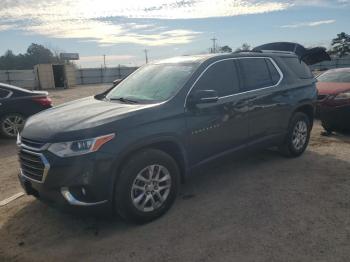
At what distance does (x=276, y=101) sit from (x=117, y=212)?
3044mm

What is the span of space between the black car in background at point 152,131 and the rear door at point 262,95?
0.05 ft

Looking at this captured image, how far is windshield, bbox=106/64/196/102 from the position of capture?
4.41 m

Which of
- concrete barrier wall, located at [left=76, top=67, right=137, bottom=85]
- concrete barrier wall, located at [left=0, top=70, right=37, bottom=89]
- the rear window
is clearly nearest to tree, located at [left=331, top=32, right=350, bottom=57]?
concrete barrier wall, located at [left=76, top=67, right=137, bottom=85]

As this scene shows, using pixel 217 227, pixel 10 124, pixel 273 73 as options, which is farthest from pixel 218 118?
pixel 10 124

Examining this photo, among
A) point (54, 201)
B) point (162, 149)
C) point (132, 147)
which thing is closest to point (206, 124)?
point (162, 149)

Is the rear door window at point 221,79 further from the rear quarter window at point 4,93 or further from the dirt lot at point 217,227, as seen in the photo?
the rear quarter window at point 4,93

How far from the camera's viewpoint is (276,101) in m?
5.57

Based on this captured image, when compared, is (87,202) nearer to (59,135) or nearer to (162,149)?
(59,135)

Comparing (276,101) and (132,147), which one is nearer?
(132,147)

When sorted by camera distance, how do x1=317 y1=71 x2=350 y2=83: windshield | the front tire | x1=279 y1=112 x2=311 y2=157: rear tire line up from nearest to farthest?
the front tire → x1=279 y1=112 x2=311 y2=157: rear tire → x1=317 y1=71 x2=350 y2=83: windshield

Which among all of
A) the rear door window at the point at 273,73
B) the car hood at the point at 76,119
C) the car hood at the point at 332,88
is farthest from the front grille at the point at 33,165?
the car hood at the point at 332,88

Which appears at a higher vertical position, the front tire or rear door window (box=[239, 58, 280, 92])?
rear door window (box=[239, 58, 280, 92])

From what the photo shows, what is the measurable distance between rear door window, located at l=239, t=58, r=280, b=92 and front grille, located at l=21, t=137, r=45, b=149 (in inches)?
108

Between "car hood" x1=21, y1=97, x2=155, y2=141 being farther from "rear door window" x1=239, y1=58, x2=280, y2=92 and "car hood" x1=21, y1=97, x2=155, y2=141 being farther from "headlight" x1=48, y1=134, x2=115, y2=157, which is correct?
"rear door window" x1=239, y1=58, x2=280, y2=92
